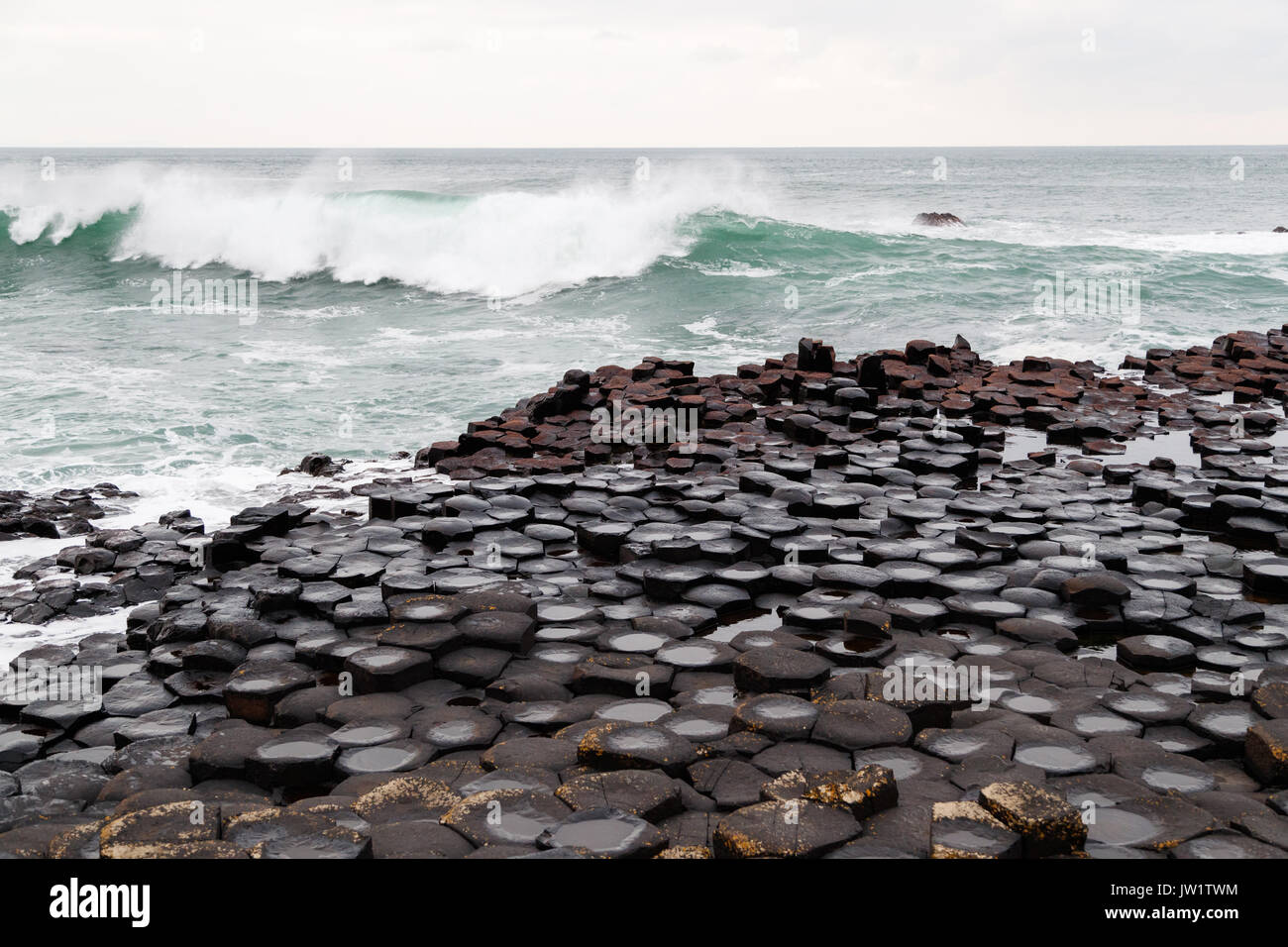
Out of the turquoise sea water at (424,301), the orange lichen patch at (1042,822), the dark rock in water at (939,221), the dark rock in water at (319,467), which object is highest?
the dark rock in water at (939,221)

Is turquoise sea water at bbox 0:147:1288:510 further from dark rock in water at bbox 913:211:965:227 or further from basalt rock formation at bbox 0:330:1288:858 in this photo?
basalt rock formation at bbox 0:330:1288:858

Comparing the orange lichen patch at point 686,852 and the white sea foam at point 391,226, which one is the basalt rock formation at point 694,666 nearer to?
the orange lichen patch at point 686,852

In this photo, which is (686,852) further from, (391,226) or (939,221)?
(939,221)

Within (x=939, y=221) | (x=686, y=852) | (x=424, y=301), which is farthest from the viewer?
(x=939, y=221)

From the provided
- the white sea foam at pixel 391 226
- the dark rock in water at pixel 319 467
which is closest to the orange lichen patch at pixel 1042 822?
the dark rock in water at pixel 319 467

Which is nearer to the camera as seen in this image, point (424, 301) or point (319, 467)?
point (319, 467)

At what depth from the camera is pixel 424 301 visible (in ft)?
71.4

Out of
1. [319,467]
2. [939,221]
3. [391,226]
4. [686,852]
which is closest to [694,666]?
[686,852]

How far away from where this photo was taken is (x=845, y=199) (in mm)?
55000

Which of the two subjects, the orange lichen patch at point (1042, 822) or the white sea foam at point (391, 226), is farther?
the white sea foam at point (391, 226)

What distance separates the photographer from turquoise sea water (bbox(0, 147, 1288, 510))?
39.8 feet

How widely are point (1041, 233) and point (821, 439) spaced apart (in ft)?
105

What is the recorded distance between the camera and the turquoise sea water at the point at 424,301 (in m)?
12.1
